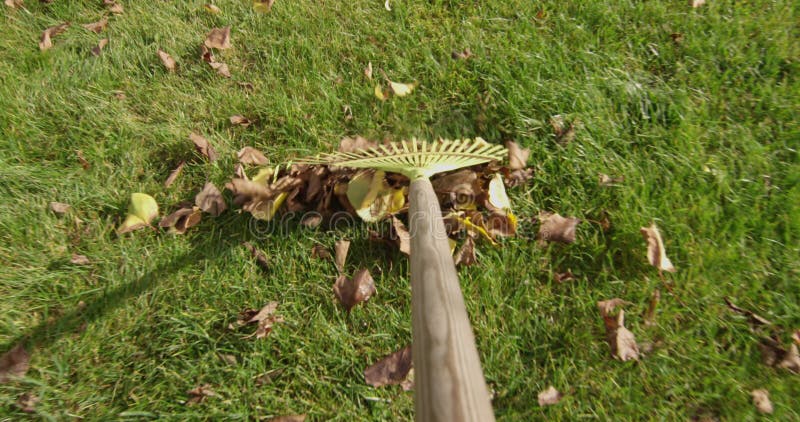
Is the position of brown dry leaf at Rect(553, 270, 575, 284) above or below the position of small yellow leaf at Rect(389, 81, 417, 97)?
below

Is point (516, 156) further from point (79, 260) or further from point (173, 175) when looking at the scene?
point (79, 260)

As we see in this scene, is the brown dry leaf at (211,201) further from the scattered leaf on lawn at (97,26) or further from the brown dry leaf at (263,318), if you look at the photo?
the scattered leaf on lawn at (97,26)

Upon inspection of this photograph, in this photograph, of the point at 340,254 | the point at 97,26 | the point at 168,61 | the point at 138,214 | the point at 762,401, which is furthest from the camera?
the point at 97,26

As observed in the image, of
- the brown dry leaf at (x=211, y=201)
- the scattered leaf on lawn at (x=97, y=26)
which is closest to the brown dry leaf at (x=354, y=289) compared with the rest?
the brown dry leaf at (x=211, y=201)

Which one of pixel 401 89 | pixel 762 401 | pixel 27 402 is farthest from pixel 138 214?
pixel 762 401

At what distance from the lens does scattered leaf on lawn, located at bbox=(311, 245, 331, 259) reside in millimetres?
2100

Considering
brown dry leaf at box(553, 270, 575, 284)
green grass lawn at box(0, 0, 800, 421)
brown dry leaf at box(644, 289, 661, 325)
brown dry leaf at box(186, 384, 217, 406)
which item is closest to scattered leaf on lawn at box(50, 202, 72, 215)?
green grass lawn at box(0, 0, 800, 421)

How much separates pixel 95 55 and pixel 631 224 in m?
3.00

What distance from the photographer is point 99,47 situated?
9.72 ft

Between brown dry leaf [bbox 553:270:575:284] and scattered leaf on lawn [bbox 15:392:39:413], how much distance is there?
6.38 feet

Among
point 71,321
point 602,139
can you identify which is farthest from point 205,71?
point 602,139

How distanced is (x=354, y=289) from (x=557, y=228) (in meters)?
0.87

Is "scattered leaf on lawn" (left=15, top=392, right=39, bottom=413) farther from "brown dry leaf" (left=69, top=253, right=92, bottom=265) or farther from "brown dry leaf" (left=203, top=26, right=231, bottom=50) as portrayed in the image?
"brown dry leaf" (left=203, top=26, right=231, bottom=50)

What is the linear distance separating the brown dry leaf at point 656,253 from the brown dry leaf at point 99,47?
3070 millimetres
